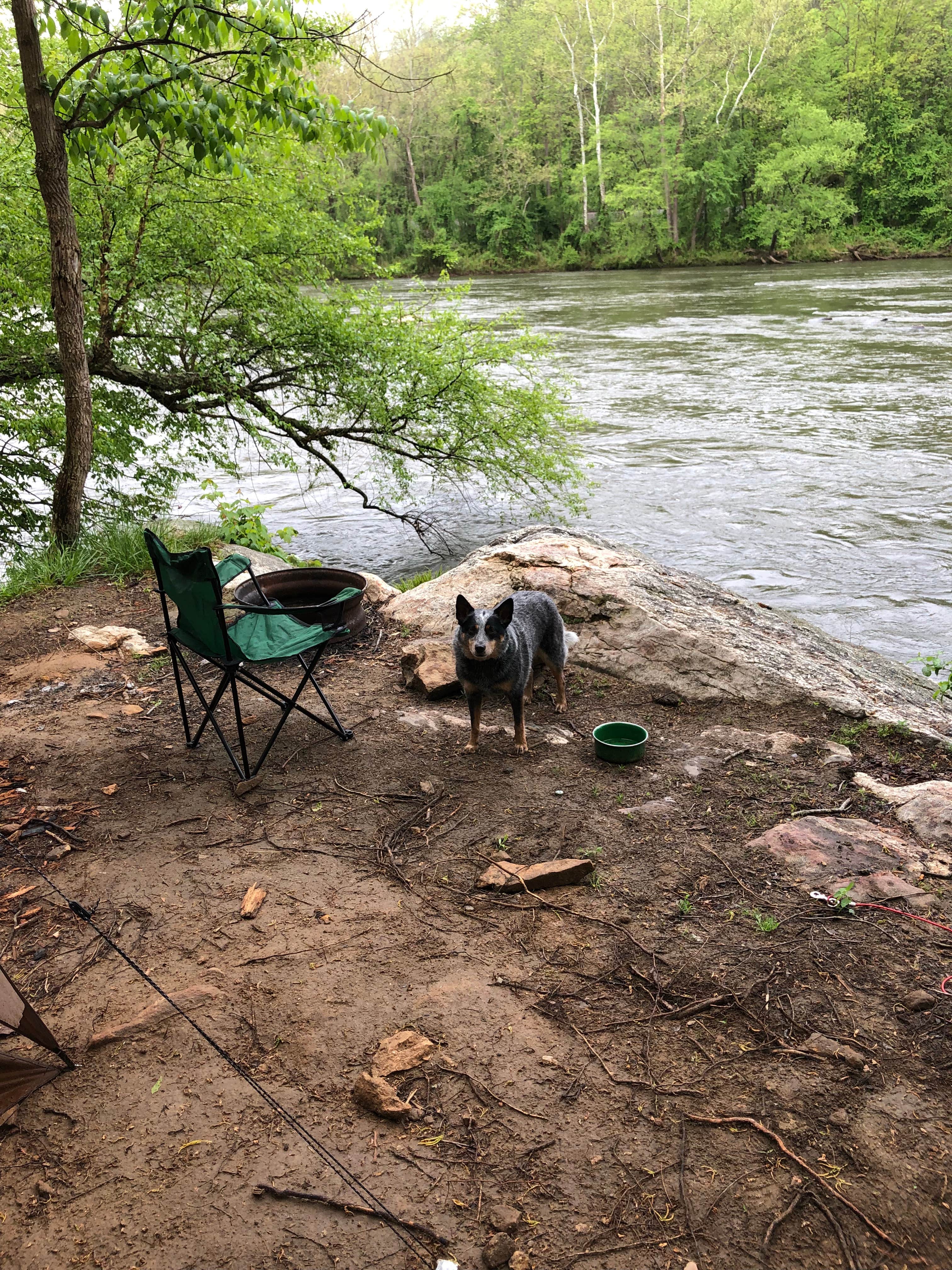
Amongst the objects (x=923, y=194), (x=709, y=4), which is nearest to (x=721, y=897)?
(x=923, y=194)

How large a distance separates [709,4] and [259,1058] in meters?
57.1

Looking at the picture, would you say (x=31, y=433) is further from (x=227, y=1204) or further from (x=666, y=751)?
(x=227, y=1204)

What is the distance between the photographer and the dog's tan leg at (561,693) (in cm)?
526

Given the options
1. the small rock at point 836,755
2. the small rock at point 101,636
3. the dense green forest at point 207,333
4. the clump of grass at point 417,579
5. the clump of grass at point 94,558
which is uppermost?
the dense green forest at point 207,333

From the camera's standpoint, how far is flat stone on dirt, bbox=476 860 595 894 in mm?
3498

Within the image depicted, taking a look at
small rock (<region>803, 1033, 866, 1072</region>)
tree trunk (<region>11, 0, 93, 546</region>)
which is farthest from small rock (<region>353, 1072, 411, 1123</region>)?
tree trunk (<region>11, 0, 93, 546</region>)

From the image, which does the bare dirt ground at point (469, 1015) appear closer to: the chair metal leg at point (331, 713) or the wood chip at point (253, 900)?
the wood chip at point (253, 900)

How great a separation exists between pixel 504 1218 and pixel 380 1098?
Answer: 0.47 m

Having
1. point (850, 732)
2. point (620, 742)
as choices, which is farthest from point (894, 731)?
point (620, 742)

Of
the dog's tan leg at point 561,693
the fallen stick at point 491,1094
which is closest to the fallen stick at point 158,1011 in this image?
the fallen stick at point 491,1094

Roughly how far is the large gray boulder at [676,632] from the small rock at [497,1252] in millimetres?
3661

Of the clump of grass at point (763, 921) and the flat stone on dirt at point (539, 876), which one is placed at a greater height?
the flat stone on dirt at point (539, 876)

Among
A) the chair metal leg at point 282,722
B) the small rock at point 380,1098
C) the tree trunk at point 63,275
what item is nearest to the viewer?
the small rock at point 380,1098

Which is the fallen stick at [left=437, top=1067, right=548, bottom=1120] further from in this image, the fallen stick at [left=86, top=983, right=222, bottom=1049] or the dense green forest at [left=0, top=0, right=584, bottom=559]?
the dense green forest at [left=0, top=0, right=584, bottom=559]
